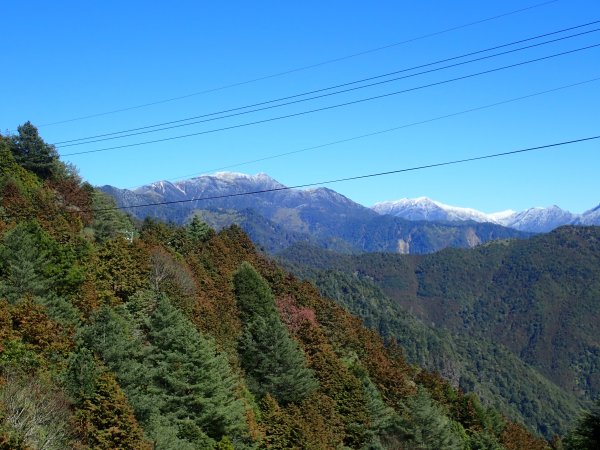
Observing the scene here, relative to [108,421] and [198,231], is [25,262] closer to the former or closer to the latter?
[108,421]

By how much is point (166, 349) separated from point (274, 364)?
15.4 meters

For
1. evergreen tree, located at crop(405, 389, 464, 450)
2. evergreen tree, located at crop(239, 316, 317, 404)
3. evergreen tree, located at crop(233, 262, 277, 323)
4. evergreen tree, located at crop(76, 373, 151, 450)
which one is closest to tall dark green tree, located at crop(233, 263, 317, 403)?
evergreen tree, located at crop(239, 316, 317, 404)

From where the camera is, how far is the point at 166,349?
131 ft

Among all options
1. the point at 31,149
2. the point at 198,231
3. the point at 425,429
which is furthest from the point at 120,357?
the point at 198,231

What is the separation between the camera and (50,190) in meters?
63.4

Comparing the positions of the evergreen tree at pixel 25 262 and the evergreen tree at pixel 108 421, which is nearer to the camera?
the evergreen tree at pixel 108 421

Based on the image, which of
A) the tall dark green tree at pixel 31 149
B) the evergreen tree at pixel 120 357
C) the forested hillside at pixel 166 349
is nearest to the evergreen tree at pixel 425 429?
the forested hillside at pixel 166 349

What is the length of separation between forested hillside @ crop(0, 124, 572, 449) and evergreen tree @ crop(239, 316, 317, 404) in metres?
0.13

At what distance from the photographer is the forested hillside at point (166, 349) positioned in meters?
28.3

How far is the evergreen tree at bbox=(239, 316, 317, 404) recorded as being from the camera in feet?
172

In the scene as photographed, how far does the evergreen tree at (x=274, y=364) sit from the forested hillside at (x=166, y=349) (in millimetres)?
130

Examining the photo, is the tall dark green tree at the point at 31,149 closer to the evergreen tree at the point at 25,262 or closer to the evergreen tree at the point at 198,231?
the evergreen tree at the point at 198,231

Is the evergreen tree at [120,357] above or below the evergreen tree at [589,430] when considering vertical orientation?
above

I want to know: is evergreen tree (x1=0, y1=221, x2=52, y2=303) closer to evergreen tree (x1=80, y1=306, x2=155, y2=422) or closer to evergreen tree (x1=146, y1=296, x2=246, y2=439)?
evergreen tree (x1=80, y1=306, x2=155, y2=422)
